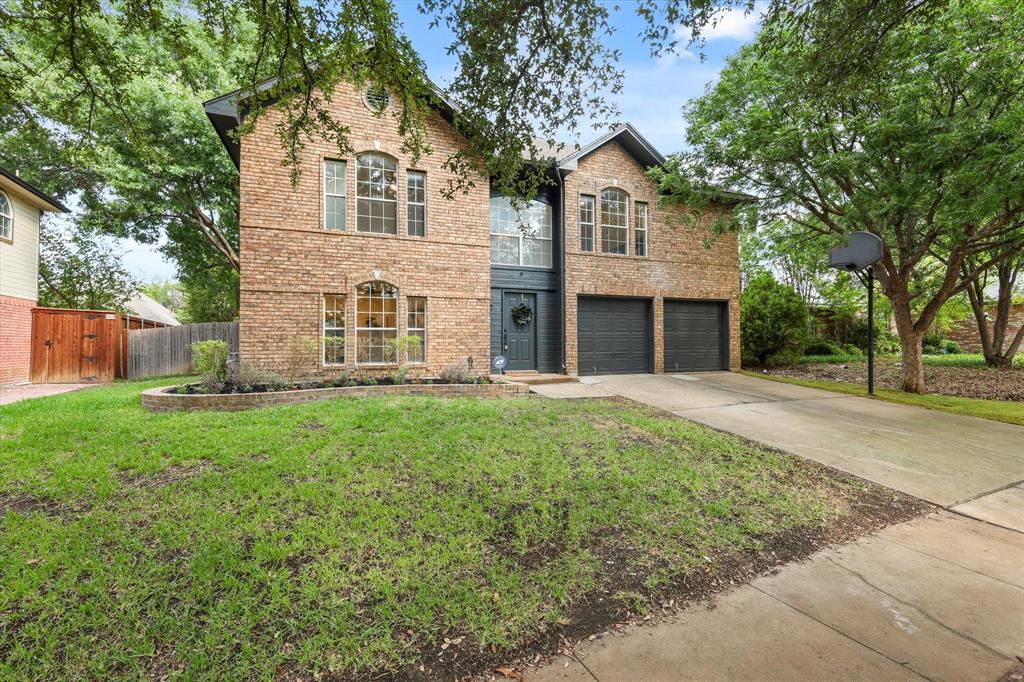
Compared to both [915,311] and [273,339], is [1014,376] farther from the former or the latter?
[273,339]

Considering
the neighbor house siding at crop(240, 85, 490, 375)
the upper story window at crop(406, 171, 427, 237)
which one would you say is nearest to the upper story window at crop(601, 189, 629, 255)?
the neighbor house siding at crop(240, 85, 490, 375)

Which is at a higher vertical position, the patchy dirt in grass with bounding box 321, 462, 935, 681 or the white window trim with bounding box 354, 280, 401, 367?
the white window trim with bounding box 354, 280, 401, 367

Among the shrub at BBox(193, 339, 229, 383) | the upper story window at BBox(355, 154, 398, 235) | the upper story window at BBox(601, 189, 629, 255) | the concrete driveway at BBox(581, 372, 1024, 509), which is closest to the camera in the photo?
the concrete driveway at BBox(581, 372, 1024, 509)

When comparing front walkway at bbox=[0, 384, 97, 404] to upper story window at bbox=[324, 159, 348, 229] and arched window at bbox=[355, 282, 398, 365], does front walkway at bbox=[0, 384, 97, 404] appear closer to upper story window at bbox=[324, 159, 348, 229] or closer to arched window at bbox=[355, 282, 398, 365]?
arched window at bbox=[355, 282, 398, 365]

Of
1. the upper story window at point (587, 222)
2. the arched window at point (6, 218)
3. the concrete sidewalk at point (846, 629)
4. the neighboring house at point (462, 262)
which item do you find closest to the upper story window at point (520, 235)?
the neighboring house at point (462, 262)

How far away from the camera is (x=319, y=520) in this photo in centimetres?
303

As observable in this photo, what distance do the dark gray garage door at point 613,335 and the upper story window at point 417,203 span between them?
4376mm

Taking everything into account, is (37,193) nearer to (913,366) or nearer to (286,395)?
(286,395)

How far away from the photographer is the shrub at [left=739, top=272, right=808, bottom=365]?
12.4 m

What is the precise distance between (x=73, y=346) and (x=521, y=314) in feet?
39.1

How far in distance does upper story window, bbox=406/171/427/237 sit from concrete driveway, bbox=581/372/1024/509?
17.3 ft

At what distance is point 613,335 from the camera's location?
11.5m

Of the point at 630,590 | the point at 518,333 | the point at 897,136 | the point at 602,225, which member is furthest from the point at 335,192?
the point at 897,136

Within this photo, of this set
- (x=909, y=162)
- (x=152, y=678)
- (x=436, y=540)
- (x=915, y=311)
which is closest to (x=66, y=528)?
(x=152, y=678)
